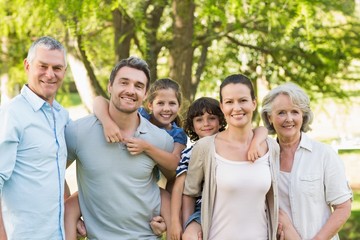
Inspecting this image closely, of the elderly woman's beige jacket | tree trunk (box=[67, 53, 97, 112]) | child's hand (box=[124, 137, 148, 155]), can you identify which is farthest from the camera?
tree trunk (box=[67, 53, 97, 112])

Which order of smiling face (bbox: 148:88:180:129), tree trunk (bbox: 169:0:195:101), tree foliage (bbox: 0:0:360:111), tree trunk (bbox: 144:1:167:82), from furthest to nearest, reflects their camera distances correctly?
tree trunk (bbox: 144:1:167:82) → tree trunk (bbox: 169:0:195:101) → tree foliage (bbox: 0:0:360:111) → smiling face (bbox: 148:88:180:129)

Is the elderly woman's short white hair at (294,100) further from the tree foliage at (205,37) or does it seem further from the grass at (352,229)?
the grass at (352,229)

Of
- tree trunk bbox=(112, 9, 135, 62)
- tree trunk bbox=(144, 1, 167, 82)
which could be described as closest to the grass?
tree trunk bbox=(144, 1, 167, 82)

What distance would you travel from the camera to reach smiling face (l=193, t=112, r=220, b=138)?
4.32 meters

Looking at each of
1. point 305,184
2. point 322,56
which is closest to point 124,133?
point 305,184

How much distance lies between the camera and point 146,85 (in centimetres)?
402

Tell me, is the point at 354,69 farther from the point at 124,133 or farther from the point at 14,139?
the point at 14,139

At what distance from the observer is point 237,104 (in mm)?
3750

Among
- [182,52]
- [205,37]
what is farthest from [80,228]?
[205,37]

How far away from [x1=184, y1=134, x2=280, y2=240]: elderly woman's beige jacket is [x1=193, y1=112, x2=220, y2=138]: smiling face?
1.51 ft

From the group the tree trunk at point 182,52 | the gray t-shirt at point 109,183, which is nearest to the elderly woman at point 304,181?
the gray t-shirt at point 109,183

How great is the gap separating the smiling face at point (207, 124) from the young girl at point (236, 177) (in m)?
0.45

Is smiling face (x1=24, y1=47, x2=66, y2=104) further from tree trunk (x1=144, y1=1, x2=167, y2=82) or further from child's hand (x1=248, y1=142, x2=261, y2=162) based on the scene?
tree trunk (x1=144, y1=1, x2=167, y2=82)

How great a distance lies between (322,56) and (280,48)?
104cm
